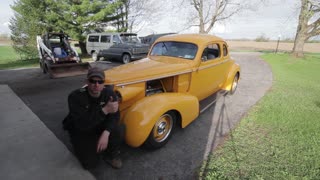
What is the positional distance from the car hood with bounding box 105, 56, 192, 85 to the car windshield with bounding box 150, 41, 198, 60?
206 millimetres

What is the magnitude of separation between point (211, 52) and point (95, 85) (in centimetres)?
344

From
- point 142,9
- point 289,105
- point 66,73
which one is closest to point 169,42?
point 289,105

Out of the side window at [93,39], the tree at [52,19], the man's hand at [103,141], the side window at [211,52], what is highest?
the tree at [52,19]

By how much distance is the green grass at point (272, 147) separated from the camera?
2.90 meters

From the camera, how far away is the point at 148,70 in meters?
3.75

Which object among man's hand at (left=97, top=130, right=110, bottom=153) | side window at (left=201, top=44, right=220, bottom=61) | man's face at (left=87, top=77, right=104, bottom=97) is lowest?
man's hand at (left=97, top=130, right=110, bottom=153)

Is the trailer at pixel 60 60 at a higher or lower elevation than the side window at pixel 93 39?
lower

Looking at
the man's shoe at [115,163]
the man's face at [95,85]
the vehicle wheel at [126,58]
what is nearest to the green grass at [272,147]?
the man's shoe at [115,163]

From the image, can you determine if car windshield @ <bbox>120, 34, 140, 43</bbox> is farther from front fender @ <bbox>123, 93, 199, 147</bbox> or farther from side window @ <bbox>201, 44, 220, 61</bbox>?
front fender @ <bbox>123, 93, 199, 147</bbox>

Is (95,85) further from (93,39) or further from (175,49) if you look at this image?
(93,39)

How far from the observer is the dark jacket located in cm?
276

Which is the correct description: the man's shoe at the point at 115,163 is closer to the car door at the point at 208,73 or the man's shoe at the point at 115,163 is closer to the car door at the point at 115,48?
the car door at the point at 208,73

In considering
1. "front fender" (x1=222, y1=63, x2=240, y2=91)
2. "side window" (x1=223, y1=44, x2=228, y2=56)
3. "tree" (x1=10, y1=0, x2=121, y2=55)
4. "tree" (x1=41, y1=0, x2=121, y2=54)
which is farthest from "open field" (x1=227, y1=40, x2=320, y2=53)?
"side window" (x1=223, y1=44, x2=228, y2=56)

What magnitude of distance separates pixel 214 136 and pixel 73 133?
2478 millimetres
